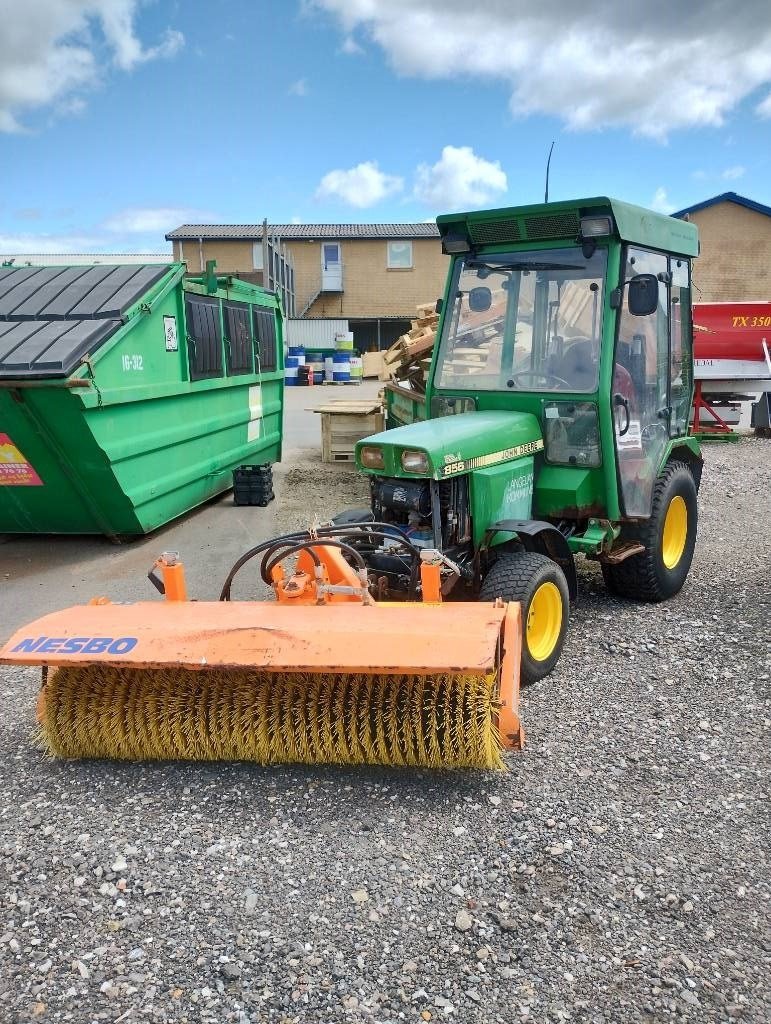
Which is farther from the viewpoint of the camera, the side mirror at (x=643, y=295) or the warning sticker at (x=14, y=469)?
the warning sticker at (x=14, y=469)

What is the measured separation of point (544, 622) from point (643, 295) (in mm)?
1714

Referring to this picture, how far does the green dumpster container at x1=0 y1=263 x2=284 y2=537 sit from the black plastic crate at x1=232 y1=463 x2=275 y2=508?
19 cm

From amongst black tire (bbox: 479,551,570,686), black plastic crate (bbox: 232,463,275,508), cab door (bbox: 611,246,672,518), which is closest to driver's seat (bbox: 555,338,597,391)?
cab door (bbox: 611,246,672,518)

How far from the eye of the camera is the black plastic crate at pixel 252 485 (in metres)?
8.48

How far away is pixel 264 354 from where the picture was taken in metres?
9.67

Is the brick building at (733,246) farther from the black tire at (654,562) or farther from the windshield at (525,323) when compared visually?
the windshield at (525,323)

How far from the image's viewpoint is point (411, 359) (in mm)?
9250

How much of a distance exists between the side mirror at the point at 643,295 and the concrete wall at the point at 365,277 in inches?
1004

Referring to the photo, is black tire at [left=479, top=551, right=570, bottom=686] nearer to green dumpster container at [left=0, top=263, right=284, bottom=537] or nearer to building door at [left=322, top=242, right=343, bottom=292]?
green dumpster container at [left=0, top=263, right=284, bottom=537]

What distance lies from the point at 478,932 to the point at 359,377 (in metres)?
24.3

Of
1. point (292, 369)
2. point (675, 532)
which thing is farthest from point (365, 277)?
point (675, 532)

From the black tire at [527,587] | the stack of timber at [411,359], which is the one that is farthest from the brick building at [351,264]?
the black tire at [527,587]

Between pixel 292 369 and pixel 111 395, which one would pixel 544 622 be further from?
pixel 292 369

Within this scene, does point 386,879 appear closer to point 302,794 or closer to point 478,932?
point 478,932
